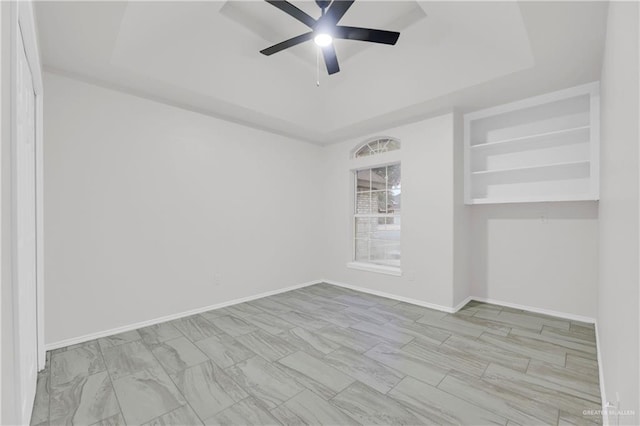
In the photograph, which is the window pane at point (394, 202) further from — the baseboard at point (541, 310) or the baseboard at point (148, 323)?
the baseboard at point (148, 323)

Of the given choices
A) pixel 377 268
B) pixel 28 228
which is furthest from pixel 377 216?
pixel 28 228

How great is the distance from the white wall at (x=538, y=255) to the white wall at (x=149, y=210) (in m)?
2.92

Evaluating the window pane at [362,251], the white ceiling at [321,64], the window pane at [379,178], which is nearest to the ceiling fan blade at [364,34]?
the white ceiling at [321,64]

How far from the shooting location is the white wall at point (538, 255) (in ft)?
10.3

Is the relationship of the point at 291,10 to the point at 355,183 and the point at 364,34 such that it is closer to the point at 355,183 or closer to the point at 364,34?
the point at 364,34

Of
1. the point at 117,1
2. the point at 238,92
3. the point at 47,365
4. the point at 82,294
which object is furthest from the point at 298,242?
the point at 117,1

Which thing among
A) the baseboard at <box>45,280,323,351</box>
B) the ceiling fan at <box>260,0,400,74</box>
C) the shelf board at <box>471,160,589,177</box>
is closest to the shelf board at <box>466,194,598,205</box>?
the shelf board at <box>471,160,589,177</box>

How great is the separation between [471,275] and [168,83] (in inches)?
178

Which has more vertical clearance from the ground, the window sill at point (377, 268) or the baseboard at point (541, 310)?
the window sill at point (377, 268)

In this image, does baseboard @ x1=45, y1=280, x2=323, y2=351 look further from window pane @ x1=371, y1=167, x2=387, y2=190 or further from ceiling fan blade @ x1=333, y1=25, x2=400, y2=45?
ceiling fan blade @ x1=333, y1=25, x2=400, y2=45

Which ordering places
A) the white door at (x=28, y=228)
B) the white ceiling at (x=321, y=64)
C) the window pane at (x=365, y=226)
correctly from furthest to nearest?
the window pane at (x=365, y=226), the white ceiling at (x=321, y=64), the white door at (x=28, y=228)

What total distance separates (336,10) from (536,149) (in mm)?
2943

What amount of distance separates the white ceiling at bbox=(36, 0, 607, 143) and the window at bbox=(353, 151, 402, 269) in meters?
0.91

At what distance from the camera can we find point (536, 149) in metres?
3.38
